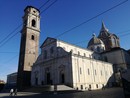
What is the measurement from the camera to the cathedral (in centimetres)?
3161

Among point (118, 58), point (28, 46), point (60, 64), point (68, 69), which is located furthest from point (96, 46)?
point (68, 69)

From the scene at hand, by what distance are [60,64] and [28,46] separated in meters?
12.0

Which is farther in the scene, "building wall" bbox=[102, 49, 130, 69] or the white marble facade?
"building wall" bbox=[102, 49, 130, 69]

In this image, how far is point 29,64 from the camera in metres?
39.8

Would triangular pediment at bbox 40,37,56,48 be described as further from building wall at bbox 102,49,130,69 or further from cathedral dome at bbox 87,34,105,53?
cathedral dome at bbox 87,34,105,53

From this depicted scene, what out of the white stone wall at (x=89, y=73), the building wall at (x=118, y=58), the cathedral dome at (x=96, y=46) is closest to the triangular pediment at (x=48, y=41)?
the white stone wall at (x=89, y=73)

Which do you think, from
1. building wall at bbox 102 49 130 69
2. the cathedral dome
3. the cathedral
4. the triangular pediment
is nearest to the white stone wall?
the cathedral

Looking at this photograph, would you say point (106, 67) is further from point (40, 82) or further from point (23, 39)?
point (23, 39)

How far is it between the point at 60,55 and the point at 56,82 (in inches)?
249

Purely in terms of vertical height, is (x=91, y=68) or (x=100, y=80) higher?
(x=91, y=68)

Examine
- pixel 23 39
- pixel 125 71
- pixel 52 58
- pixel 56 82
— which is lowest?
pixel 56 82

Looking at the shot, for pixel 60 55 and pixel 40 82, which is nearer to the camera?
pixel 60 55

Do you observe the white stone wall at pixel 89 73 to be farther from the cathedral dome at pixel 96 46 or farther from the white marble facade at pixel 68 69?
the cathedral dome at pixel 96 46

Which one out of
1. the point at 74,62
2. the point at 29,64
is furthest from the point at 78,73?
the point at 29,64
